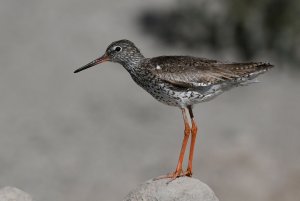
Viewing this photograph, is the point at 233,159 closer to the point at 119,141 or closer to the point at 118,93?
the point at 119,141

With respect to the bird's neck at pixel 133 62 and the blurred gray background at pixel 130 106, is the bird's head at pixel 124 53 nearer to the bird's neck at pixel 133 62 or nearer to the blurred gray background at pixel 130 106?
the bird's neck at pixel 133 62

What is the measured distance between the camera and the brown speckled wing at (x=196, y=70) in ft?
46.0

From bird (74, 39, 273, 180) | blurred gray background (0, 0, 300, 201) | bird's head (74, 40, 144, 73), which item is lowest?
bird (74, 39, 273, 180)

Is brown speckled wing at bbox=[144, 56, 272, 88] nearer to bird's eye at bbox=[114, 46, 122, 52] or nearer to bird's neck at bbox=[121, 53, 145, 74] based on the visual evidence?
bird's neck at bbox=[121, 53, 145, 74]

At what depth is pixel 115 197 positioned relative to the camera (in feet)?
74.3

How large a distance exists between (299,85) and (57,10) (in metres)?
8.33

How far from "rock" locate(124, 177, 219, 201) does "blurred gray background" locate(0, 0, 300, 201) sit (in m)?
8.59

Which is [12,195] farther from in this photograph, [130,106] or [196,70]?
[130,106]

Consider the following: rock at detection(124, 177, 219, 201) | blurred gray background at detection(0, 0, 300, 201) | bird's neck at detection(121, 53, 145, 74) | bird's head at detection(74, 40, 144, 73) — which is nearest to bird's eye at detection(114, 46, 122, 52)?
bird's head at detection(74, 40, 144, 73)

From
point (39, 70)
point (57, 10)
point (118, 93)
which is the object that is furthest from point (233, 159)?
point (57, 10)

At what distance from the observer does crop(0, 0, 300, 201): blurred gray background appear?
23484 millimetres

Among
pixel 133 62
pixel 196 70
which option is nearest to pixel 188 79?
pixel 196 70

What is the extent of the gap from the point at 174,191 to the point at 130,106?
46.8ft

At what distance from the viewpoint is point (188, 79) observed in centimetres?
1410
